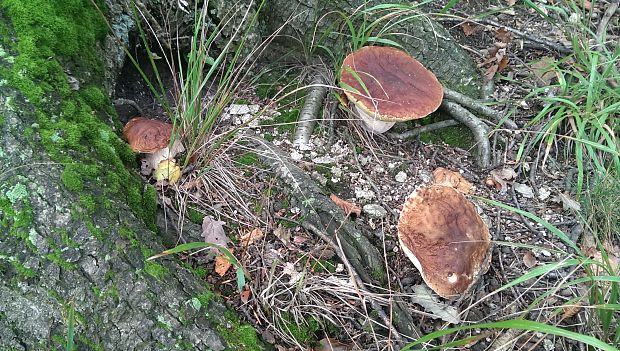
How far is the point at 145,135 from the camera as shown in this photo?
259 cm

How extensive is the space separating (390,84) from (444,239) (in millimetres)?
1081

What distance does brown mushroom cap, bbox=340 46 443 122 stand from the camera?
2.92 meters

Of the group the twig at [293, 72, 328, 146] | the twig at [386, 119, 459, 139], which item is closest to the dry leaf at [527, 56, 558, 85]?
the twig at [386, 119, 459, 139]

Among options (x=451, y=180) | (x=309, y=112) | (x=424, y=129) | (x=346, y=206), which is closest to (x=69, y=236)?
(x=346, y=206)

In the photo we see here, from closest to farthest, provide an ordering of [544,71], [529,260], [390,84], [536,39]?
[529,260] → [390,84] → [544,71] → [536,39]

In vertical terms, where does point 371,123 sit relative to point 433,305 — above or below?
above

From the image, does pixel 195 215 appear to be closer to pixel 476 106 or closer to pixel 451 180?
pixel 451 180

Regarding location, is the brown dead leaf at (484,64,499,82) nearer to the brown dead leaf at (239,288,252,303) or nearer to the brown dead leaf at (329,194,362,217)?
the brown dead leaf at (329,194,362,217)

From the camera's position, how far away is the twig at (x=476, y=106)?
3.42m

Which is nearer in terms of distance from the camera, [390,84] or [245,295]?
[245,295]

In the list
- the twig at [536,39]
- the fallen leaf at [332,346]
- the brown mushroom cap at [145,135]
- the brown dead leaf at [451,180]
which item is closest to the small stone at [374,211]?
the brown dead leaf at [451,180]

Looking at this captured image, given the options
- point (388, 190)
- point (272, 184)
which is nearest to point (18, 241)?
point (272, 184)

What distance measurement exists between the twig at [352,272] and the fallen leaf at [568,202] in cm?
149

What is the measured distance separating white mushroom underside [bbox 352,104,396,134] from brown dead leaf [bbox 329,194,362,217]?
568mm
